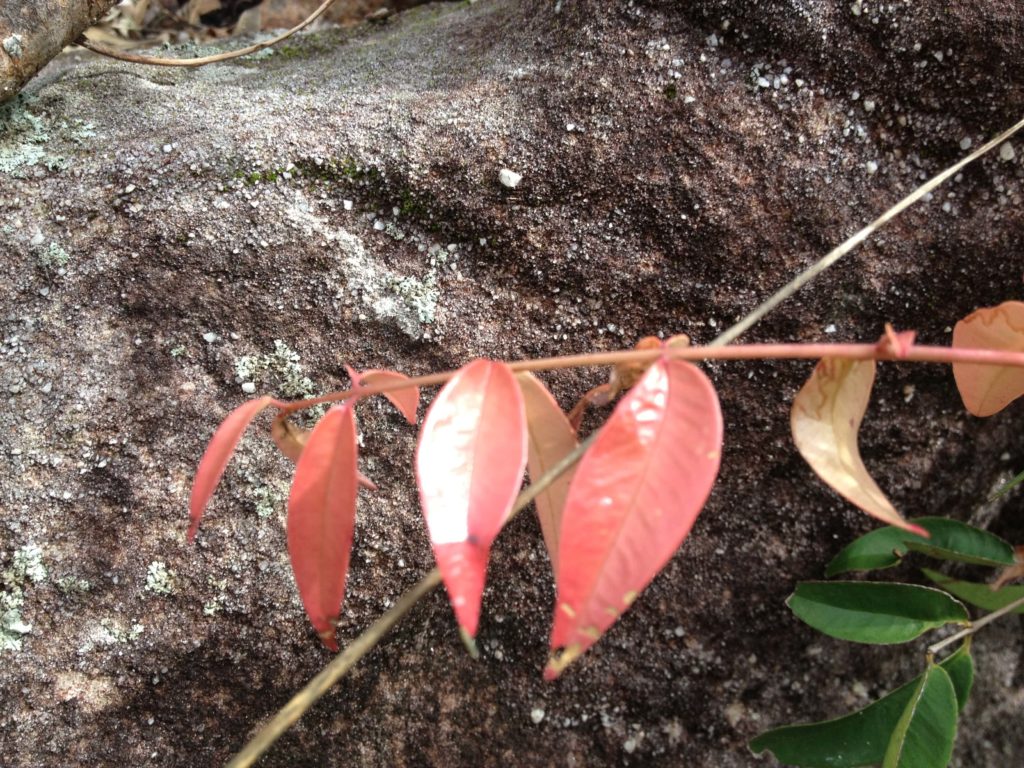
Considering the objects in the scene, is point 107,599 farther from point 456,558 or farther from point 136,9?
point 136,9

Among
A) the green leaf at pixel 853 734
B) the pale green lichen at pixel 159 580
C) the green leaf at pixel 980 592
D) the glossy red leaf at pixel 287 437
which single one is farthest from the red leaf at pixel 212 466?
the green leaf at pixel 980 592

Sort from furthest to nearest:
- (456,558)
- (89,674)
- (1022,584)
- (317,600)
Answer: (1022,584) < (89,674) < (317,600) < (456,558)

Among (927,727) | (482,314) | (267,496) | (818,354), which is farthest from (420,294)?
(927,727)

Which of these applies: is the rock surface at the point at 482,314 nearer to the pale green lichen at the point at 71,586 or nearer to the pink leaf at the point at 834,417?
the pale green lichen at the point at 71,586

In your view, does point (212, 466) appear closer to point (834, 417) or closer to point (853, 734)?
point (834, 417)

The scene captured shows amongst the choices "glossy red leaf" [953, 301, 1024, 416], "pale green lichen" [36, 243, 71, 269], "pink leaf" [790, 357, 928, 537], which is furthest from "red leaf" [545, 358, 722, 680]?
"pale green lichen" [36, 243, 71, 269]

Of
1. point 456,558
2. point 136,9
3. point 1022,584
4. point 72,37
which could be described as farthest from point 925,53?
point 136,9
